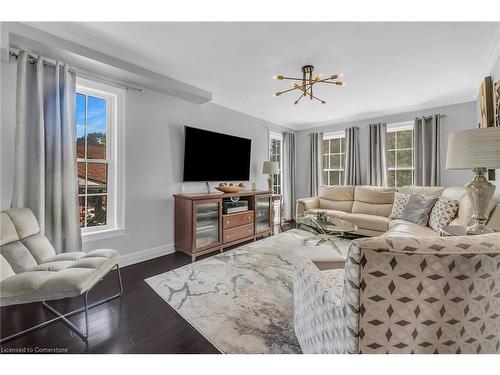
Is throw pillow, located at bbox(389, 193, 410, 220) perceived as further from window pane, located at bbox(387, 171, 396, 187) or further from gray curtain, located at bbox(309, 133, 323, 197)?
gray curtain, located at bbox(309, 133, 323, 197)

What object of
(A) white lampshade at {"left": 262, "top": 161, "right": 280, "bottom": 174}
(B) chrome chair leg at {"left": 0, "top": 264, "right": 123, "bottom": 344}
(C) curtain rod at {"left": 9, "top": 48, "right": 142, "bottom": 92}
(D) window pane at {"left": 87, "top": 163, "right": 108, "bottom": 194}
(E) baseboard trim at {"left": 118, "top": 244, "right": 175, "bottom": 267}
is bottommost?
(B) chrome chair leg at {"left": 0, "top": 264, "right": 123, "bottom": 344}

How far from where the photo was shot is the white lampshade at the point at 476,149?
56.5 inches

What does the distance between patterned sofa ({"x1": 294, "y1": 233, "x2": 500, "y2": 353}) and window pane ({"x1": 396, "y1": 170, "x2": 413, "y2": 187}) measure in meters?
4.15

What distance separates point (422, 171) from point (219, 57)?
3.95 metres

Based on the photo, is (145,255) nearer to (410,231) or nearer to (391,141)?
(410,231)

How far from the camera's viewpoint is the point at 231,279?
2.42m

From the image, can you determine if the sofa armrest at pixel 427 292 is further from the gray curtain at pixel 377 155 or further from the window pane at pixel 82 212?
the gray curtain at pixel 377 155

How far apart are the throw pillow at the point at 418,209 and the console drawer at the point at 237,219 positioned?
7.95ft

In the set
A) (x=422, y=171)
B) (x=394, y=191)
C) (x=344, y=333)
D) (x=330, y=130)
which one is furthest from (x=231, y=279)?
(x=330, y=130)

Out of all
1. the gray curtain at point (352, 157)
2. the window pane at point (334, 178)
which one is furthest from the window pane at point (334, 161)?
the gray curtain at point (352, 157)

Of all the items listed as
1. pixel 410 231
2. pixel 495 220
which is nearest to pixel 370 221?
pixel 410 231

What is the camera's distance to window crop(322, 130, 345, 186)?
17.3ft

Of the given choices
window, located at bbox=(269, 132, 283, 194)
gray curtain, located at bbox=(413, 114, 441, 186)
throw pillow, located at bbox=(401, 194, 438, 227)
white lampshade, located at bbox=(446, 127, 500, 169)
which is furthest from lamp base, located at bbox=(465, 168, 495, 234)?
window, located at bbox=(269, 132, 283, 194)

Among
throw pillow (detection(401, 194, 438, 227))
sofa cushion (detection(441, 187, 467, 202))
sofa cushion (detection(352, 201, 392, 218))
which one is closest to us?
sofa cushion (detection(441, 187, 467, 202))
